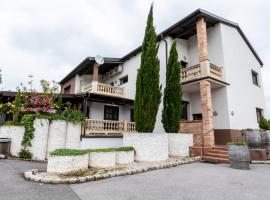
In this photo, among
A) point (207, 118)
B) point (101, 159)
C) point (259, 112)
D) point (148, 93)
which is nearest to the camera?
point (101, 159)

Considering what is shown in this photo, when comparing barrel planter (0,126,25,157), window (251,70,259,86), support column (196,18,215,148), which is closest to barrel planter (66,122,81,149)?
barrel planter (0,126,25,157)

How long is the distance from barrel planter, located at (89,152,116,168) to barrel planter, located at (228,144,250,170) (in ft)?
16.6

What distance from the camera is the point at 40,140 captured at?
8750mm

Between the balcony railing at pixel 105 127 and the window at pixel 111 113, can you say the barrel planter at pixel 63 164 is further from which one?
the window at pixel 111 113

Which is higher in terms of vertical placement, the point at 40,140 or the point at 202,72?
the point at 202,72

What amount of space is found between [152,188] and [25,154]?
22.4 ft

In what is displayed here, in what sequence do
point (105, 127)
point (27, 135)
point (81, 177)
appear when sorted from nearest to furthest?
point (81, 177) → point (27, 135) → point (105, 127)

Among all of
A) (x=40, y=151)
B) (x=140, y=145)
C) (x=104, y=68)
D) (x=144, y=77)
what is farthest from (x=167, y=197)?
(x=104, y=68)

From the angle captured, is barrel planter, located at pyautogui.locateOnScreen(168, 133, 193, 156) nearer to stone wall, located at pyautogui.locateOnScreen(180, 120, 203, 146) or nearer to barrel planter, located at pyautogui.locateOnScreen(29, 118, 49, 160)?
stone wall, located at pyautogui.locateOnScreen(180, 120, 203, 146)

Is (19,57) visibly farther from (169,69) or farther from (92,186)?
(92,186)

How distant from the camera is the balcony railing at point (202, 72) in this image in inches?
426

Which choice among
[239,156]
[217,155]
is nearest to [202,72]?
[217,155]

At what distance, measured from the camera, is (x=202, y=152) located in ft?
31.6

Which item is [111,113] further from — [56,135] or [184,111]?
[56,135]
